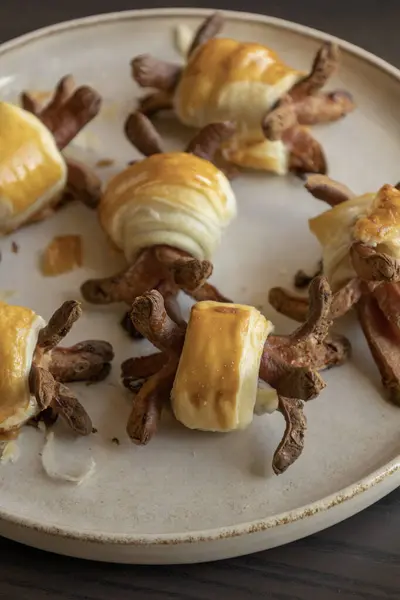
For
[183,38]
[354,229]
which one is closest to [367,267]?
[354,229]

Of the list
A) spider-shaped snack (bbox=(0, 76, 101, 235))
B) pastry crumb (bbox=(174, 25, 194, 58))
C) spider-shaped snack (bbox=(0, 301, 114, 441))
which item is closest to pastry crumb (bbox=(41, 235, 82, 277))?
spider-shaped snack (bbox=(0, 76, 101, 235))

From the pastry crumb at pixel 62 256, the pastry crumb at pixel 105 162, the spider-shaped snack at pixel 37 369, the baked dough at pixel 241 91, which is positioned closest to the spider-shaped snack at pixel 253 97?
the baked dough at pixel 241 91

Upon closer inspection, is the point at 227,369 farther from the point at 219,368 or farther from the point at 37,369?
the point at 37,369

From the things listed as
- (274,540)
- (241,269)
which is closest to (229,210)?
(241,269)

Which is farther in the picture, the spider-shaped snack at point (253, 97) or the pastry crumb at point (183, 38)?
the pastry crumb at point (183, 38)

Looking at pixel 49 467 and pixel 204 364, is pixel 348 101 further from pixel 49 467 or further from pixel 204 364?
pixel 49 467

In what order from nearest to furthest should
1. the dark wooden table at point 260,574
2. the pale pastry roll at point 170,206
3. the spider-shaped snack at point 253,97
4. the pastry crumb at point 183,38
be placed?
1. the dark wooden table at point 260,574
2. the pale pastry roll at point 170,206
3. the spider-shaped snack at point 253,97
4. the pastry crumb at point 183,38

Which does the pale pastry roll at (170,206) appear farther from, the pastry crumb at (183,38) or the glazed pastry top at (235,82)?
the pastry crumb at (183,38)

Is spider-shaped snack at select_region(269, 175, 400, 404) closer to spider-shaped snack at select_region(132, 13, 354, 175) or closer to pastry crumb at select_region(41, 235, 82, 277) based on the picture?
spider-shaped snack at select_region(132, 13, 354, 175)
